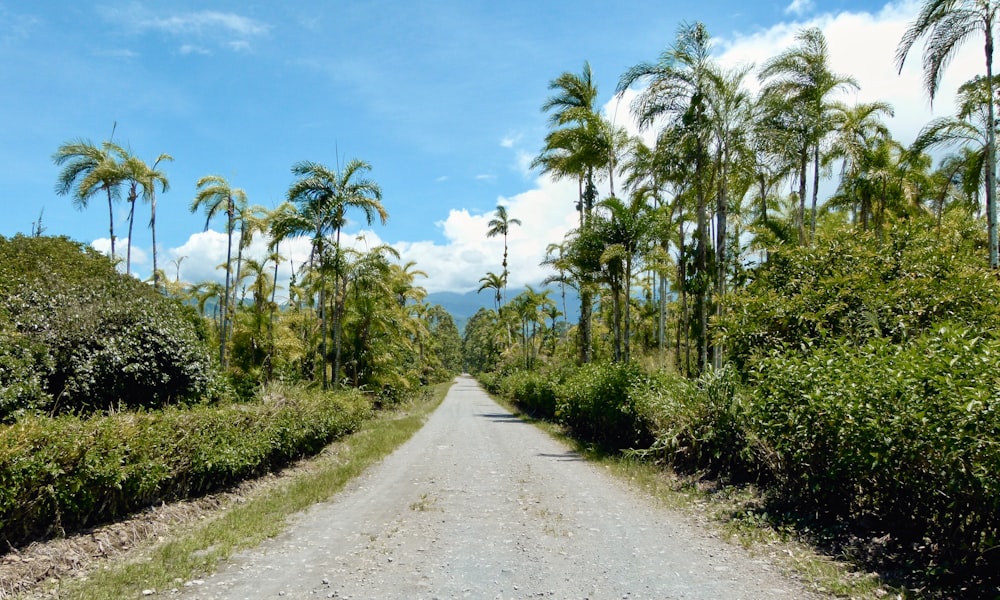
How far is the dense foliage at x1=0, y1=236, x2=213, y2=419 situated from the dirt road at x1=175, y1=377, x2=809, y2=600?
3856 mm

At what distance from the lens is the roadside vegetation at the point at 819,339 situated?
4.60 metres

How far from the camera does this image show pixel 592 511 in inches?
297

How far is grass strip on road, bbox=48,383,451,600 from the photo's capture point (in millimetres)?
4844

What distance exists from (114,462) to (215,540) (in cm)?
132

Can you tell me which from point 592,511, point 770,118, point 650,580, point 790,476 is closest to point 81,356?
point 592,511

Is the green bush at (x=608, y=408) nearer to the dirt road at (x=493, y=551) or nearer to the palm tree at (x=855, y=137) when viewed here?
the dirt road at (x=493, y=551)

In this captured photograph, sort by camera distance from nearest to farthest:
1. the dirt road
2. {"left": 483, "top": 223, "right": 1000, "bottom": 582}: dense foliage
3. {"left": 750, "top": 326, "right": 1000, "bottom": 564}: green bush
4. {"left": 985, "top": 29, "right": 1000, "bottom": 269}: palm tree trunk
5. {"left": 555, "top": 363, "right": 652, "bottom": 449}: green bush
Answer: {"left": 750, "top": 326, "right": 1000, "bottom": 564}: green bush
{"left": 483, "top": 223, "right": 1000, "bottom": 582}: dense foliage
the dirt road
{"left": 985, "top": 29, "right": 1000, "bottom": 269}: palm tree trunk
{"left": 555, "top": 363, "right": 652, "bottom": 449}: green bush

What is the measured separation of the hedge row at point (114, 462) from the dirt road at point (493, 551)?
1.66 meters

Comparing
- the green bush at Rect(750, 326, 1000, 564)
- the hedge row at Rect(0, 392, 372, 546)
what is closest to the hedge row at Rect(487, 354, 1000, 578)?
the green bush at Rect(750, 326, 1000, 564)

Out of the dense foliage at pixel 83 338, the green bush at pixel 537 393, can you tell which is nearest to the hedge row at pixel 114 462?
the dense foliage at pixel 83 338

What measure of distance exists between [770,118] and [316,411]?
12.5 metres

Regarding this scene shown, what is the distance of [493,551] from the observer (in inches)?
229

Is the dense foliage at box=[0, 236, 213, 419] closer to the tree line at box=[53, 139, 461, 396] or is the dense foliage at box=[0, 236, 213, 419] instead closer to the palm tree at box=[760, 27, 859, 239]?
the tree line at box=[53, 139, 461, 396]

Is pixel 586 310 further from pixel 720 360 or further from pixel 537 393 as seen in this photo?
pixel 720 360
